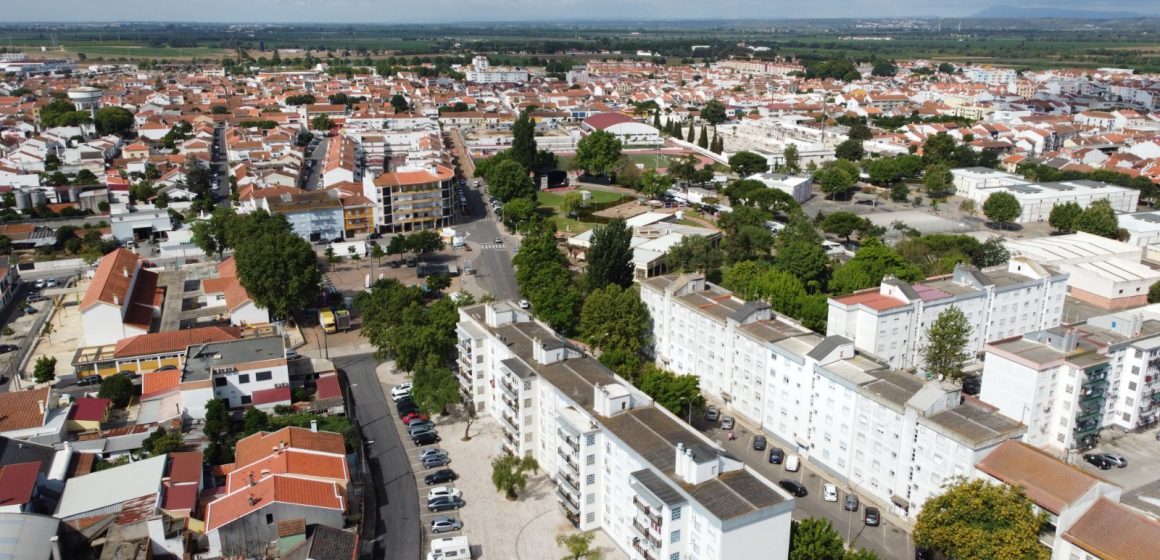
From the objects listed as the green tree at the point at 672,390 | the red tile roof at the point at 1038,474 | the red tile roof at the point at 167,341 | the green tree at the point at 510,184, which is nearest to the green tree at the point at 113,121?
the green tree at the point at 510,184

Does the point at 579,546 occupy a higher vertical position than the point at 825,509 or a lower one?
higher

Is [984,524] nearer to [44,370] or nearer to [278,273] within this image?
[278,273]

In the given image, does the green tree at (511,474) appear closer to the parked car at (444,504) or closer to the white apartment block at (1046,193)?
the parked car at (444,504)

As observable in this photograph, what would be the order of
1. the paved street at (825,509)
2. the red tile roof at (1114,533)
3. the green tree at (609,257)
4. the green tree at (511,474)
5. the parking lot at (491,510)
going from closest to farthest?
the red tile roof at (1114,533) → the parking lot at (491,510) → the paved street at (825,509) → the green tree at (511,474) → the green tree at (609,257)

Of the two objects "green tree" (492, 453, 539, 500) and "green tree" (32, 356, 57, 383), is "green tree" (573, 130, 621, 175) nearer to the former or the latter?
"green tree" (32, 356, 57, 383)

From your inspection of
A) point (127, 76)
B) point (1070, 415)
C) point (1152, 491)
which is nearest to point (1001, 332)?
point (1070, 415)

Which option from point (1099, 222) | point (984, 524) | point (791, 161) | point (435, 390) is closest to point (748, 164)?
point (791, 161)
